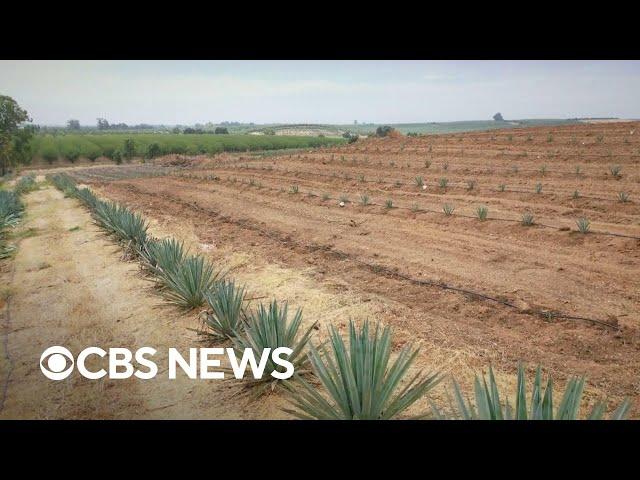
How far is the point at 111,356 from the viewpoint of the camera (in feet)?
13.8

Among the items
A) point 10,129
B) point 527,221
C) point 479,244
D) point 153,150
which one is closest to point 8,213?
point 479,244

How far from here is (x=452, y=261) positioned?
21.4 ft

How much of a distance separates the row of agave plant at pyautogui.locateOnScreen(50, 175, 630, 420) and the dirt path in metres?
0.33

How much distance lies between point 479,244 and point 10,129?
137 ft

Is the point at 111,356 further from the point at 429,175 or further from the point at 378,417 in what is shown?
the point at 429,175

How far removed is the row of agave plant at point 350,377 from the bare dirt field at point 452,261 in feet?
1.05

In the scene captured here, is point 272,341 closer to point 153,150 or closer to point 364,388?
point 364,388

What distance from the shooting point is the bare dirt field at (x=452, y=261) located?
13.0ft

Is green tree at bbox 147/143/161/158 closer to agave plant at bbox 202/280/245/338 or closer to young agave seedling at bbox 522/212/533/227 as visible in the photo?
young agave seedling at bbox 522/212/533/227

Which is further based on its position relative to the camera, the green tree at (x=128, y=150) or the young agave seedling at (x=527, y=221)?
the green tree at (x=128, y=150)

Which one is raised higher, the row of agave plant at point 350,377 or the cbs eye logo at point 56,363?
the row of agave plant at point 350,377

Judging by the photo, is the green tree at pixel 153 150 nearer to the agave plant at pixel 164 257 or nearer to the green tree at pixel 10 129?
the green tree at pixel 10 129

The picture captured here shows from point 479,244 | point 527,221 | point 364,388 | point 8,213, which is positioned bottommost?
point 8,213

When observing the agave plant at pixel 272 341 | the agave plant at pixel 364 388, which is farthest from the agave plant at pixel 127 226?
the agave plant at pixel 364 388
